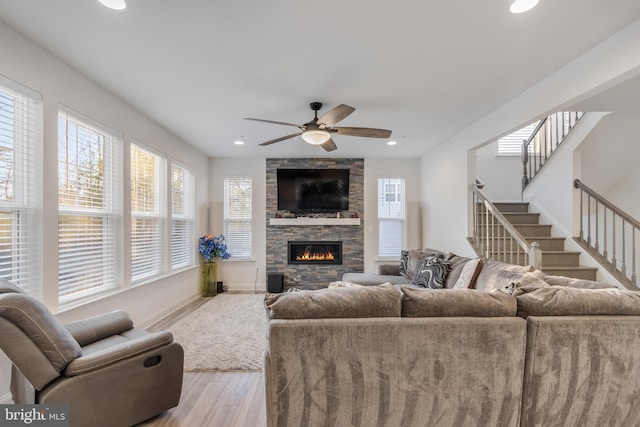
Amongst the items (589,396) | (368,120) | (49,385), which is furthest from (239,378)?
(368,120)

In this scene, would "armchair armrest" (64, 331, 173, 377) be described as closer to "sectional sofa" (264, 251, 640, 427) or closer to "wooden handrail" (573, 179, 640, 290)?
"sectional sofa" (264, 251, 640, 427)

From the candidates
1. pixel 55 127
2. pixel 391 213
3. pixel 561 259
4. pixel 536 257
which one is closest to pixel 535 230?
pixel 561 259

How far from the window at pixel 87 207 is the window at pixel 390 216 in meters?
4.45

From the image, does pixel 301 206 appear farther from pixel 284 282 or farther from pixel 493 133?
pixel 493 133

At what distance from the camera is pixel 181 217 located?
4.79 metres

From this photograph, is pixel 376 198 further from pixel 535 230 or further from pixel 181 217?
pixel 181 217

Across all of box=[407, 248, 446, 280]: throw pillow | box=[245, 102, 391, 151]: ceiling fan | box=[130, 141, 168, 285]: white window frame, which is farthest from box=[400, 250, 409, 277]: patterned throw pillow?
box=[130, 141, 168, 285]: white window frame

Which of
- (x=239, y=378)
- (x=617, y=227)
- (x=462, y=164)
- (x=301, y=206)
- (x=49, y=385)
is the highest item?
(x=462, y=164)

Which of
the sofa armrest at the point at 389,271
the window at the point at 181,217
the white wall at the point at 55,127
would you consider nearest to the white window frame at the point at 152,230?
the white wall at the point at 55,127

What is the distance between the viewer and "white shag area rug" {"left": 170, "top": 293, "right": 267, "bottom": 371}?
2.79 m

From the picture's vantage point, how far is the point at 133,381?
1.81 meters

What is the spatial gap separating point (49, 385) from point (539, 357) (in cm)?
266

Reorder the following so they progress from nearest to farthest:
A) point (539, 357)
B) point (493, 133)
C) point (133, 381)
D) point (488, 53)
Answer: point (539, 357)
point (133, 381)
point (488, 53)
point (493, 133)

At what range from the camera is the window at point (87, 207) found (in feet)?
8.50
